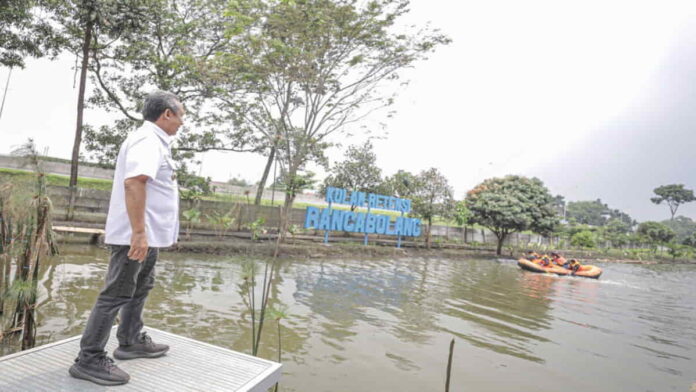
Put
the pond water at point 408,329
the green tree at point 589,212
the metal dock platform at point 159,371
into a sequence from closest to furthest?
the metal dock platform at point 159,371, the pond water at point 408,329, the green tree at point 589,212

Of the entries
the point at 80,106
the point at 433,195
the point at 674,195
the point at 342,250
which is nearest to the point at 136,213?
the point at 342,250

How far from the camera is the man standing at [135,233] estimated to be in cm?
197

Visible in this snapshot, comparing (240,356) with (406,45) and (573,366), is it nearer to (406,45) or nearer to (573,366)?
(573,366)

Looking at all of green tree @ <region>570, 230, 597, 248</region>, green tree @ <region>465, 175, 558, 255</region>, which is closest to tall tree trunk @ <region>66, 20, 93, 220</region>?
green tree @ <region>465, 175, 558, 255</region>

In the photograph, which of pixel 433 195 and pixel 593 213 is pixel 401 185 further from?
pixel 593 213

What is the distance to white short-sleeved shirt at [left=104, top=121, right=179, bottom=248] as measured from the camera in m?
2.02

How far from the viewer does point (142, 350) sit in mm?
2248

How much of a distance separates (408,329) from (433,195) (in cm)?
1591

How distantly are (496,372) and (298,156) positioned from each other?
12007mm

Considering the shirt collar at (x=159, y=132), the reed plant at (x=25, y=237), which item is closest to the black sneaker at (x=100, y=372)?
the reed plant at (x=25, y=237)

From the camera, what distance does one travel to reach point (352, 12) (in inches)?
478

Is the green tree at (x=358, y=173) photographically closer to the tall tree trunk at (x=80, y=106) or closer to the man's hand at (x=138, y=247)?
the tall tree trunk at (x=80, y=106)

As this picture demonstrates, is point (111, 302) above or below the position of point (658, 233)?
below

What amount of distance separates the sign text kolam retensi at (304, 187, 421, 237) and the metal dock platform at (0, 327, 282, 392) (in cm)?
1248
